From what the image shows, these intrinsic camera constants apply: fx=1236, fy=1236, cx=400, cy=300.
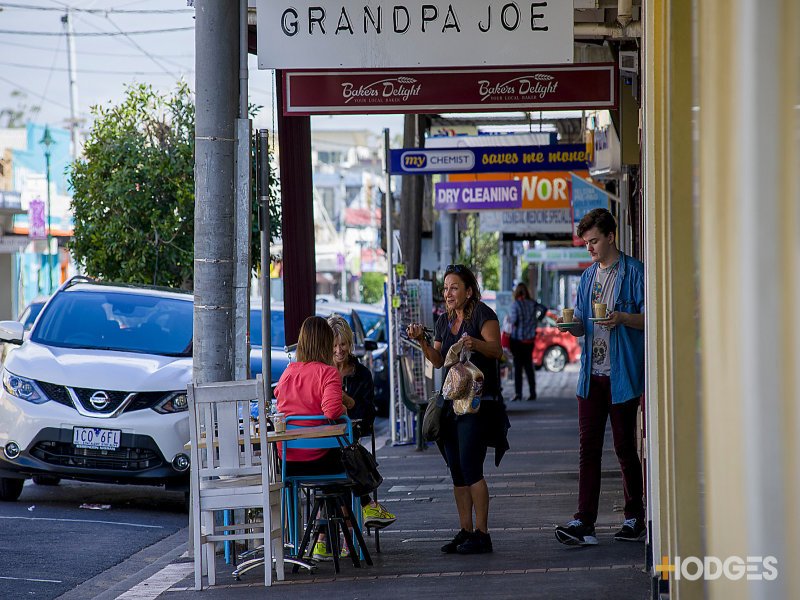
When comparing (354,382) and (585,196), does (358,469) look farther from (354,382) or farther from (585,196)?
(585,196)

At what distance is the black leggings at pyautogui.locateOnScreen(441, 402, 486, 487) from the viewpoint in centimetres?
745

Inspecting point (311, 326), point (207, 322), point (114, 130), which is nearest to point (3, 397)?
point (207, 322)

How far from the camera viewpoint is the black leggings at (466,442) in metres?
7.45

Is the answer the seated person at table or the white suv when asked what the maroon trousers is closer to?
the seated person at table

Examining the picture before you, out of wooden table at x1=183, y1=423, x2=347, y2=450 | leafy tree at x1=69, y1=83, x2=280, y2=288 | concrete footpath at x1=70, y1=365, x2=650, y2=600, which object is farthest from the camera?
leafy tree at x1=69, y1=83, x2=280, y2=288

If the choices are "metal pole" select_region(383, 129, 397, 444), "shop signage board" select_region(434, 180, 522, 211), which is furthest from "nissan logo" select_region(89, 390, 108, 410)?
"shop signage board" select_region(434, 180, 522, 211)

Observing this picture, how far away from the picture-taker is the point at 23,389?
33.9 ft

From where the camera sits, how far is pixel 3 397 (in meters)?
10.4

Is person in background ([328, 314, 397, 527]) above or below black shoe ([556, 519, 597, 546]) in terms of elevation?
above

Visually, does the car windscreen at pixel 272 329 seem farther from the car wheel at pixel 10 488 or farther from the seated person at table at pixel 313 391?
the seated person at table at pixel 313 391

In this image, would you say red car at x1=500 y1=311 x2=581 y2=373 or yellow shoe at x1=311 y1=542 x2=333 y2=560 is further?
red car at x1=500 y1=311 x2=581 y2=373

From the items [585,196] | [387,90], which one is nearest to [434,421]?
[387,90]

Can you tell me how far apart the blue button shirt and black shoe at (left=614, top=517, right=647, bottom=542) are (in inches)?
34.7

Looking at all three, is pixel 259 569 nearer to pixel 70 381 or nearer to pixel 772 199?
pixel 70 381
